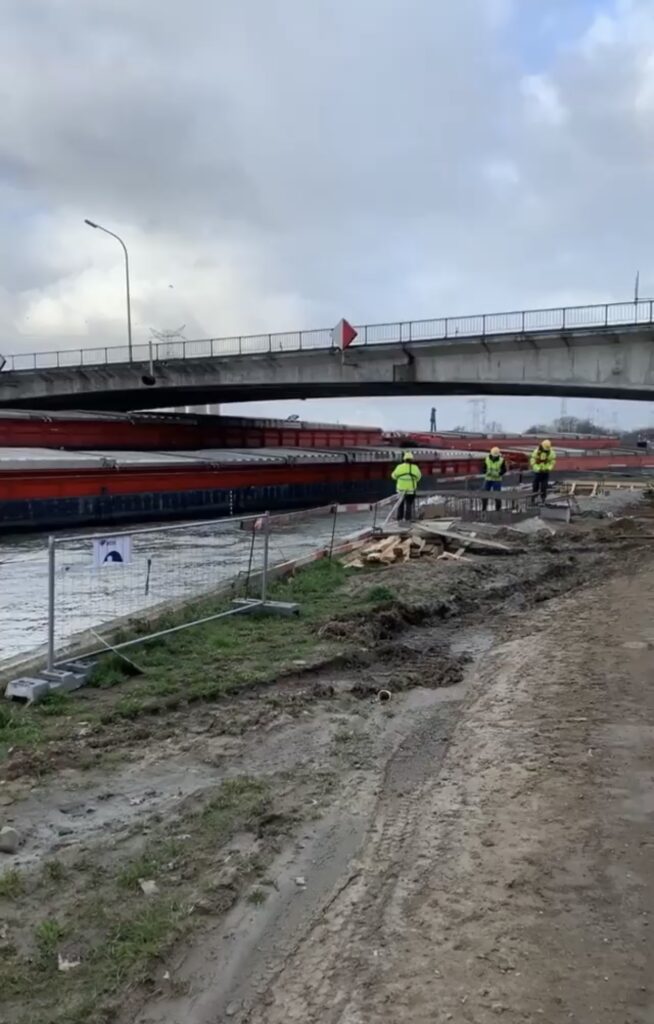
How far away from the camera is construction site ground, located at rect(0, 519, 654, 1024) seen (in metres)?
2.96

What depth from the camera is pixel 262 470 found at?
27672mm

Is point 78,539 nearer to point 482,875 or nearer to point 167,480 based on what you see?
point 482,875

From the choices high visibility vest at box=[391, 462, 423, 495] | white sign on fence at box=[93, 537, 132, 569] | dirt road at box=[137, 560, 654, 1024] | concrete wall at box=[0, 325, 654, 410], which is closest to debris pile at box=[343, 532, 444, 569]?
high visibility vest at box=[391, 462, 423, 495]

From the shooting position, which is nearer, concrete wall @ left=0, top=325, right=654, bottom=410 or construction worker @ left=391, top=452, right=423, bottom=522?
construction worker @ left=391, top=452, right=423, bottom=522

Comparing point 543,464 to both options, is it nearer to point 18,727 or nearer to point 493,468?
point 493,468

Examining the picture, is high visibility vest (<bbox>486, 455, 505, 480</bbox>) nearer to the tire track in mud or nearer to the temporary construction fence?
the temporary construction fence

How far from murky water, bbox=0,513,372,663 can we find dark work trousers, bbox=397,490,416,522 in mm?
5759

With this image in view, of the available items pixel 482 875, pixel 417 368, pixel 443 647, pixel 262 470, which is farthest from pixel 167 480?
pixel 482 875

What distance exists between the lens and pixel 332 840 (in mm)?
4219

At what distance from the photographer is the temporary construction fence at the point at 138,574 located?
7.12 m

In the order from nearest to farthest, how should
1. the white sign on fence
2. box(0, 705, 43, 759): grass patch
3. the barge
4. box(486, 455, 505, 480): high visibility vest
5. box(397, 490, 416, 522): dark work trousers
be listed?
box(0, 705, 43, 759): grass patch
the white sign on fence
box(397, 490, 416, 522): dark work trousers
the barge
box(486, 455, 505, 480): high visibility vest

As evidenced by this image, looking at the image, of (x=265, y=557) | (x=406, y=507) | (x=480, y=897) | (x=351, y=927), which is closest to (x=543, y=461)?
(x=406, y=507)

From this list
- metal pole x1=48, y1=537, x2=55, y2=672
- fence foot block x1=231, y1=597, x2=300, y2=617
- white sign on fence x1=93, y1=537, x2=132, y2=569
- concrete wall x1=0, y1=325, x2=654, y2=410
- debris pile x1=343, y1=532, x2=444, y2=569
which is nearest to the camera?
metal pole x1=48, y1=537, x2=55, y2=672

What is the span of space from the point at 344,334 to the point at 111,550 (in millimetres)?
26834
